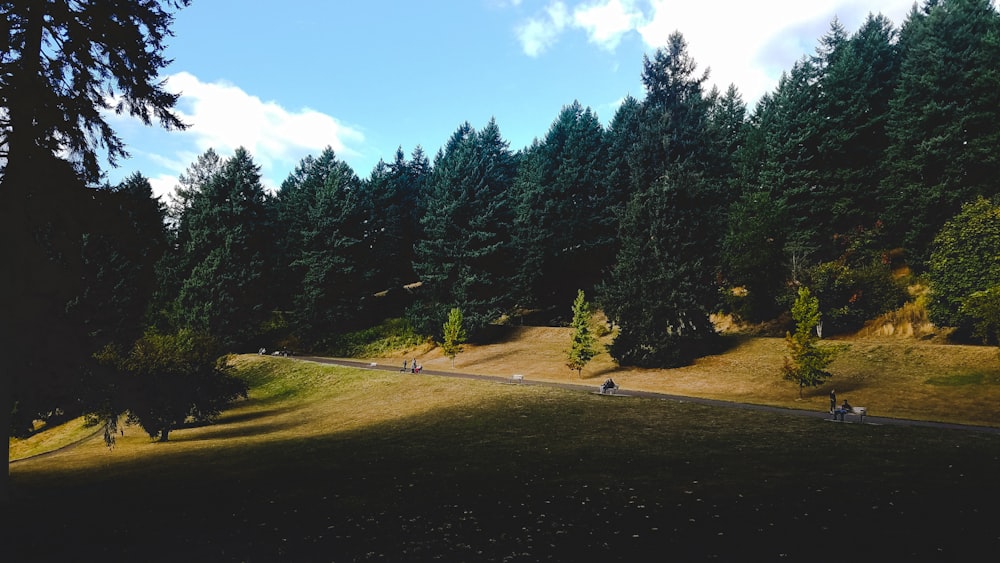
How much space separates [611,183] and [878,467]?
165 feet

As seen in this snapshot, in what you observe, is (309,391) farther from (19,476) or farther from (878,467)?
(878,467)

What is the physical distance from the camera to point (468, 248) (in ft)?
198

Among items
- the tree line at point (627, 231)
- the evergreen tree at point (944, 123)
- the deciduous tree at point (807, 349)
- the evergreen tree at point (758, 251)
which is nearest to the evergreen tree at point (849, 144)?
the tree line at point (627, 231)

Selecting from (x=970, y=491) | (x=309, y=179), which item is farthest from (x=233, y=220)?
(x=970, y=491)

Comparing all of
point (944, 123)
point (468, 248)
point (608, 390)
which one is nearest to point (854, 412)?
point (608, 390)

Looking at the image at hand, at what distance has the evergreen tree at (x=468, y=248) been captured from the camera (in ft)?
189

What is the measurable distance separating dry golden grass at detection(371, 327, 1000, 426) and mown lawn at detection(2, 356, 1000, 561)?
6.93 metres

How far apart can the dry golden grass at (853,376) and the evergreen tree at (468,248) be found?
1021cm

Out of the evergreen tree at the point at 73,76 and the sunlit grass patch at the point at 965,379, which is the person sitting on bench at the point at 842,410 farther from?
the evergreen tree at the point at 73,76

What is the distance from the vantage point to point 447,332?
47.6 meters

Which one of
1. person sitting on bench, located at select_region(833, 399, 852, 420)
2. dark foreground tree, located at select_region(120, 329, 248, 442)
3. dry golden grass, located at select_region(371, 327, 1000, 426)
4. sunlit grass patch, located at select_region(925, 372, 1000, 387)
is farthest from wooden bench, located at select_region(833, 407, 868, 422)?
dark foreground tree, located at select_region(120, 329, 248, 442)

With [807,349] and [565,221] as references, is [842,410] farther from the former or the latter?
[565,221]

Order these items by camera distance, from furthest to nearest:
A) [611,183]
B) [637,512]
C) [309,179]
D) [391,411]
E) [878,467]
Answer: [309,179], [611,183], [391,411], [878,467], [637,512]

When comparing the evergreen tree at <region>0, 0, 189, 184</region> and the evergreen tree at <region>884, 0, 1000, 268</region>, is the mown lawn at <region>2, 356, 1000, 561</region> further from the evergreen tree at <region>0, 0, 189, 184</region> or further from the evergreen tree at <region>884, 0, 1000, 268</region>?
the evergreen tree at <region>884, 0, 1000, 268</region>
